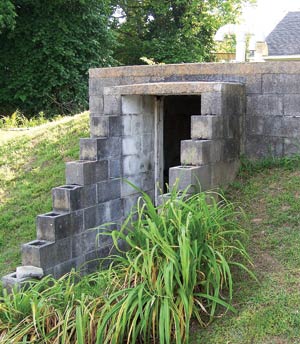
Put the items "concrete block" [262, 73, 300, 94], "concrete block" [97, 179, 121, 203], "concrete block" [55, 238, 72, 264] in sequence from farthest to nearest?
"concrete block" [262, 73, 300, 94], "concrete block" [97, 179, 121, 203], "concrete block" [55, 238, 72, 264]

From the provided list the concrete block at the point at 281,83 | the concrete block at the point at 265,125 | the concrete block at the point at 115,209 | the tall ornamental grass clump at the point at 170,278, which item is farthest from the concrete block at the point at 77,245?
the concrete block at the point at 281,83

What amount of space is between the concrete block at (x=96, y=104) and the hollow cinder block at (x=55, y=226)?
232 centimetres

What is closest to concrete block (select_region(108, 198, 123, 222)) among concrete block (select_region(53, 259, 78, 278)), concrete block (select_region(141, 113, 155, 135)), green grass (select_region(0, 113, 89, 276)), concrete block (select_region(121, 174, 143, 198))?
concrete block (select_region(121, 174, 143, 198))

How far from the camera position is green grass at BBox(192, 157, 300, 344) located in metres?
3.65

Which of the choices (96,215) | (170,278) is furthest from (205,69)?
(170,278)

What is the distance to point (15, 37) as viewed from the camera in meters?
16.1

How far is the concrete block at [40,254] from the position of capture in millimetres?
5266

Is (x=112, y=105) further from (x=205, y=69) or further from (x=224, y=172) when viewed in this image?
(x=224, y=172)

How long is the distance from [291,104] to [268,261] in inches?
95.8

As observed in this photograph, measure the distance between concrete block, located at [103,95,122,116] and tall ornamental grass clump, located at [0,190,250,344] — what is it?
7.59 feet

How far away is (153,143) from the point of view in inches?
279

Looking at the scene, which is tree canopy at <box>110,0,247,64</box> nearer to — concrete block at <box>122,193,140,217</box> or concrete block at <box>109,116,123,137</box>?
concrete block at <box>122,193,140,217</box>

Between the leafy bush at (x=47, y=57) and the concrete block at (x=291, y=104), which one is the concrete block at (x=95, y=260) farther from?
the leafy bush at (x=47, y=57)

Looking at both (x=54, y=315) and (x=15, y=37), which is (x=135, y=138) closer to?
(x=54, y=315)
